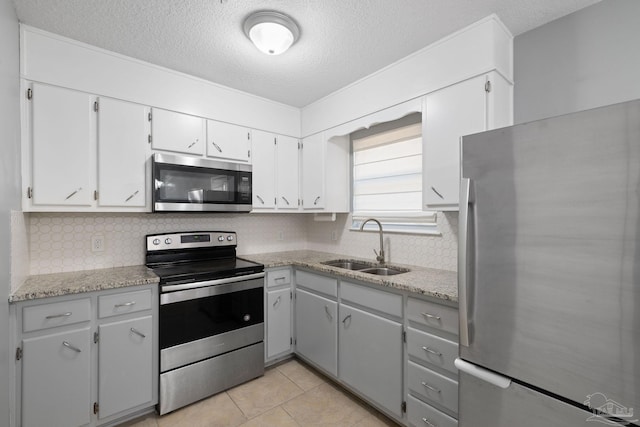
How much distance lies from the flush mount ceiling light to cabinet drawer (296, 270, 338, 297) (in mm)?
1661

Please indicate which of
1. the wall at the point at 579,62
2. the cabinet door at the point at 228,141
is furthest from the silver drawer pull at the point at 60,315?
the wall at the point at 579,62

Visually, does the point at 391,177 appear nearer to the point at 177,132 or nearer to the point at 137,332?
the point at 177,132

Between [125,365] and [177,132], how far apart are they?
170cm

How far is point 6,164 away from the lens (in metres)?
1.44

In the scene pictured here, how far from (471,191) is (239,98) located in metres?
2.25

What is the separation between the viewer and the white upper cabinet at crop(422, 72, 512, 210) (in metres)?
1.71

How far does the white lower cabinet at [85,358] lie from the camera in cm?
159

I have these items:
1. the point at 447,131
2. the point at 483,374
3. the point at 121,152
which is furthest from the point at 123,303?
the point at 447,131

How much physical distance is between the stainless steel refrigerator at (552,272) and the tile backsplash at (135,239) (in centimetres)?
98

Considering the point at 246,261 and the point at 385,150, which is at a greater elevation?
the point at 385,150

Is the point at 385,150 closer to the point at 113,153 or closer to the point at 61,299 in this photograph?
the point at 113,153

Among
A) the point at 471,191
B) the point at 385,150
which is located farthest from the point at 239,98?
the point at 471,191

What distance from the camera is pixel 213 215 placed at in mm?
2809

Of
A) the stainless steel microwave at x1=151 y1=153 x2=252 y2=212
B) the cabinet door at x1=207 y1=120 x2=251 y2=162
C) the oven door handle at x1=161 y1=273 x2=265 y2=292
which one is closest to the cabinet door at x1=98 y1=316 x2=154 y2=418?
the oven door handle at x1=161 y1=273 x2=265 y2=292
